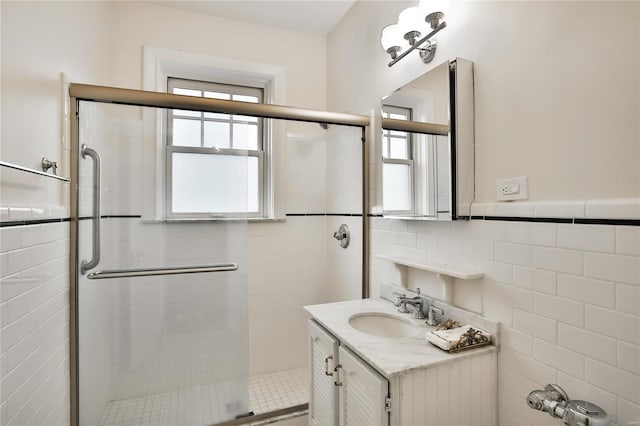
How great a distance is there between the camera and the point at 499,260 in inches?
48.5

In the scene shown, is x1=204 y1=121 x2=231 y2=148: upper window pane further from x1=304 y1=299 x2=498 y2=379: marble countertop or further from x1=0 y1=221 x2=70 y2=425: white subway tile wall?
x1=304 y1=299 x2=498 y2=379: marble countertop


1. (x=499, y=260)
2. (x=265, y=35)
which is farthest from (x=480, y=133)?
(x=265, y=35)

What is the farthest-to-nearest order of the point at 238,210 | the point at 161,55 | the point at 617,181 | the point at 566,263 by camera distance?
the point at 161,55, the point at 238,210, the point at 566,263, the point at 617,181

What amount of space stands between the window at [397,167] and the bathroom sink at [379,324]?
53 cm

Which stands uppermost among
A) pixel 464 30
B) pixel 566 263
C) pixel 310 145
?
pixel 464 30

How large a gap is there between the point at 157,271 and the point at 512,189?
5.24ft

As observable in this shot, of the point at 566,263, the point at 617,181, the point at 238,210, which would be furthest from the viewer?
the point at 238,210

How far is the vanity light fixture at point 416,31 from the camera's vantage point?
4.72 ft

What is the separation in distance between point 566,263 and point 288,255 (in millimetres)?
1731

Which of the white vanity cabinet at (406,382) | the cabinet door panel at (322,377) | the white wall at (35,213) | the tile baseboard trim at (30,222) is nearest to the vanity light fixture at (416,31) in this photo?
the white vanity cabinet at (406,382)

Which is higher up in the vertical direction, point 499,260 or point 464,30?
point 464,30

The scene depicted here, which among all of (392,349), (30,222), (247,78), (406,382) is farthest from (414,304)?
(247,78)

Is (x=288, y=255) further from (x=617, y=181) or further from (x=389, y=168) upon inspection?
(x=617, y=181)

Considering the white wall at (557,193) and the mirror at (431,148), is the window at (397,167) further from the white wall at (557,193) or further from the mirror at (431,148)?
the white wall at (557,193)
